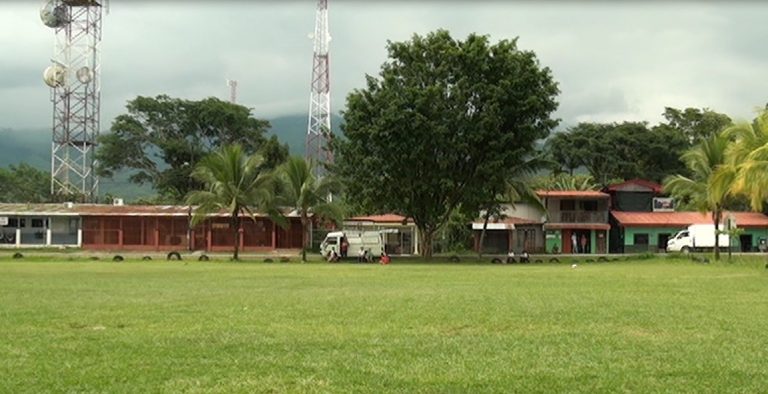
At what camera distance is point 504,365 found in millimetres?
7727

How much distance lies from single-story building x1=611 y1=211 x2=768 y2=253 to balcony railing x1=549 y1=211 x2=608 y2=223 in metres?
1.25

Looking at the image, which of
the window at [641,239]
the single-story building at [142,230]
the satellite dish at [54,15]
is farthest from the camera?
the satellite dish at [54,15]

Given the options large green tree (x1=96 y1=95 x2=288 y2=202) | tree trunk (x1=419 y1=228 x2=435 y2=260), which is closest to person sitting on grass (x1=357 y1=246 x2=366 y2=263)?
tree trunk (x1=419 y1=228 x2=435 y2=260)

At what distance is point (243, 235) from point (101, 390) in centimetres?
4220

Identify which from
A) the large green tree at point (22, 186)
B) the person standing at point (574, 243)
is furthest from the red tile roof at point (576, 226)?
the large green tree at point (22, 186)

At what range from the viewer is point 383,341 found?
30.4 feet

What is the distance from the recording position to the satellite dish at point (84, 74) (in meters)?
60.4

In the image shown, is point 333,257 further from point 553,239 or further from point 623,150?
point 623,150

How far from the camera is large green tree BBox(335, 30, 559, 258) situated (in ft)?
122

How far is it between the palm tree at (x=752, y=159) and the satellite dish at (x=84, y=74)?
1851 inches

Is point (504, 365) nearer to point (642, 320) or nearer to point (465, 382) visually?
point (465, 382)

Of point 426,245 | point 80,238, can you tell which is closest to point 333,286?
point 426,245

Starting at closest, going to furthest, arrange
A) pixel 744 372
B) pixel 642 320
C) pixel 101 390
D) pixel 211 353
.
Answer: pixel 101 390, pixel 744 372, pixel 211 353, pixel 642 320

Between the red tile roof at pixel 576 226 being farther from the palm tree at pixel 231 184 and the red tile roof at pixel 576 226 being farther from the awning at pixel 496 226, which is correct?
the palm tree at pixel 231 184
